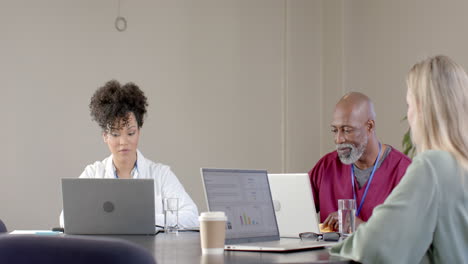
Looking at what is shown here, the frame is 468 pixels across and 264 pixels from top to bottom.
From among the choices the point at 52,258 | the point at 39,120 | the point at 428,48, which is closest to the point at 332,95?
the point at 428,48

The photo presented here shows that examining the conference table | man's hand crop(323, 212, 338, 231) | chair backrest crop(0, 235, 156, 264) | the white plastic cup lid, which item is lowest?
man's hand crop(323, 212, 338, 231)

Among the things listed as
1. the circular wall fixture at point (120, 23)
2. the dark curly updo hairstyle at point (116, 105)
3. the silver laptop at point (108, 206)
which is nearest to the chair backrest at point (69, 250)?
the silver laptop at point (108, 206)

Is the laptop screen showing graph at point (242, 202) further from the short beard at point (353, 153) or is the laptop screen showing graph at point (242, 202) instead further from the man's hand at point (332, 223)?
the short beard at point (353, 153)

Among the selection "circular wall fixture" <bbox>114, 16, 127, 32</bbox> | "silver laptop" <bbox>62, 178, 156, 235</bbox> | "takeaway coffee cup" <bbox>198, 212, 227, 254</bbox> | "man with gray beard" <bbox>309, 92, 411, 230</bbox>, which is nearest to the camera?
"takeaway coffee cup" <bbox>198, 212, 227, 254</bbox>

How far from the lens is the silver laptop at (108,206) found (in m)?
2.73

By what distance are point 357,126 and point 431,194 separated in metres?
2.03

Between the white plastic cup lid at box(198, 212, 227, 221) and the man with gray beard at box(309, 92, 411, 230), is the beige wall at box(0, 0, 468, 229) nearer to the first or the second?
the man with gray beard at box(309, 92, 411, 230)

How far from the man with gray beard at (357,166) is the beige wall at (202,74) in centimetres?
96

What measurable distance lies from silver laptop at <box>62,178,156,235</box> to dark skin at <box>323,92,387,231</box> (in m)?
1.43

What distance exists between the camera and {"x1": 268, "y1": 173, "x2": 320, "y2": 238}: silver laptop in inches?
112

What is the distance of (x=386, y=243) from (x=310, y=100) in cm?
383

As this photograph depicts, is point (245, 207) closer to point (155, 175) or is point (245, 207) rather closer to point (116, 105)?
point (155, 175)

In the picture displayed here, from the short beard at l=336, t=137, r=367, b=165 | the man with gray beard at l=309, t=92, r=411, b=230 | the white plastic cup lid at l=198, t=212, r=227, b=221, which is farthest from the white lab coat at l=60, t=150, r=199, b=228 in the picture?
the white plastic cup lid at l=198, t=212, r=227, b=221

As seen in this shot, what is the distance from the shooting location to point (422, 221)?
178 cm
